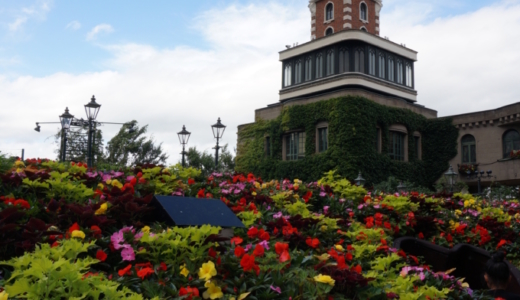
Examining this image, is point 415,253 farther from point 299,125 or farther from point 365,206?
point 299,125

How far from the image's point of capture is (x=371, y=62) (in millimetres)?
39438

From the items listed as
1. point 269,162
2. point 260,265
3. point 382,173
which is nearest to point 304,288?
point 260,265

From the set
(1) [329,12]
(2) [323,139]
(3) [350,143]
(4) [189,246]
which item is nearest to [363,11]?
(1) [329,12]

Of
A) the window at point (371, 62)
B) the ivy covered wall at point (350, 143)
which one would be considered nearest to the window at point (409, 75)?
the window at point (371, 62)

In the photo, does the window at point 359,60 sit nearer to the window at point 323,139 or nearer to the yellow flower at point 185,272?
the window at point 323,139

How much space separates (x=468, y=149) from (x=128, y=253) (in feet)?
112

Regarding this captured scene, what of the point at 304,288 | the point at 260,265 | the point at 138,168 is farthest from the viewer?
the point at 138,168

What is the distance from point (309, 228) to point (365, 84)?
33.4 m

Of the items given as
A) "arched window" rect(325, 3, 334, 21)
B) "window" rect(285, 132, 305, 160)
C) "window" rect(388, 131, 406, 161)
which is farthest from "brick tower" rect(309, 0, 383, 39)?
"window" rect(285, 132, 305, 160)

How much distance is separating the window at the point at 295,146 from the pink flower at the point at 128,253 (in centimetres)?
3075

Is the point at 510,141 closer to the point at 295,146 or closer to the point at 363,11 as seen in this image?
the point at 295,146

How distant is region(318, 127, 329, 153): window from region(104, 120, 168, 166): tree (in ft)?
35.8

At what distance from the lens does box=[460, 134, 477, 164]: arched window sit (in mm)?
34281

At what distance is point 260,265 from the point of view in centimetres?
407
